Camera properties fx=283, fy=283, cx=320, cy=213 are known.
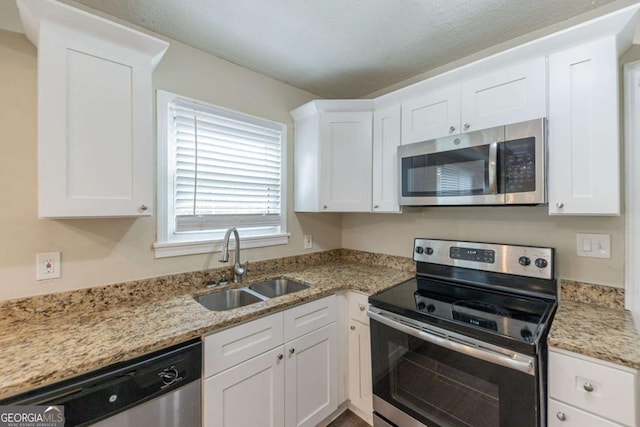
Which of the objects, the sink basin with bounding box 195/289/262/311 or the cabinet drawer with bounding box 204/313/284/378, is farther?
the sink basin with bounding box 195/289/262/311

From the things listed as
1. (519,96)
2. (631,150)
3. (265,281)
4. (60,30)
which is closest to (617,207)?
(631,150)

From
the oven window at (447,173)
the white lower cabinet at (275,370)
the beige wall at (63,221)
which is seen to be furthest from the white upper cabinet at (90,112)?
the oven window at (447,173)

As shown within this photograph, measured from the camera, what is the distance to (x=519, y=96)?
4.75 ft

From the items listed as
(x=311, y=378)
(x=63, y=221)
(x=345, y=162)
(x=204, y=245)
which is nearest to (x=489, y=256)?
(x=345, y=162)

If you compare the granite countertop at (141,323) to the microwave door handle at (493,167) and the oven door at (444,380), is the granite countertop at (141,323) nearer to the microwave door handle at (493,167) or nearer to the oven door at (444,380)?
the oven door at (444,380)

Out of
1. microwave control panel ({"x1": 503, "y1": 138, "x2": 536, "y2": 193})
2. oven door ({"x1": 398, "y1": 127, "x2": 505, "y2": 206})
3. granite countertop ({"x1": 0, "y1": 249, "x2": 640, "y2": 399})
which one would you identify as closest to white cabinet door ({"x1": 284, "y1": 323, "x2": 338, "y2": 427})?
granite countertop ({"x1": 0, "y1": 249, "x2": 640, "y2": 399})

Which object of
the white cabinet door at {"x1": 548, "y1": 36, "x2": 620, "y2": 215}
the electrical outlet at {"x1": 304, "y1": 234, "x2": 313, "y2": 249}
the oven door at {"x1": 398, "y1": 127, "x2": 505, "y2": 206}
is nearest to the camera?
the white cabinet door at {"x1": 548, "y1": 36, "x2": 620, "y2": 215}

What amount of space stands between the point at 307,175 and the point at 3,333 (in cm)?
181

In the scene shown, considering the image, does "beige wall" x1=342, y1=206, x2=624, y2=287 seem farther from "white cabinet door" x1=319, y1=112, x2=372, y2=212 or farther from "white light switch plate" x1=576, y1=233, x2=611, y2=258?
"white cabinet door" x1=319, y1=112, x2=372, y2=212

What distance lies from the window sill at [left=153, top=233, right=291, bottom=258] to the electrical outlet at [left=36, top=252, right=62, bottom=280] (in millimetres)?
415

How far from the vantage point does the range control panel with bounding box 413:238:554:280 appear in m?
1.54

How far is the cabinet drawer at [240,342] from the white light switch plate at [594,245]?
5.42ft

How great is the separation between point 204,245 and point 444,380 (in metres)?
1.54

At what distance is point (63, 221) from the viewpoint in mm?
1363
